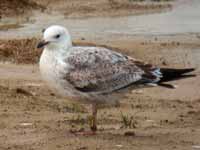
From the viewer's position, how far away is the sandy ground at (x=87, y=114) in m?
7.96

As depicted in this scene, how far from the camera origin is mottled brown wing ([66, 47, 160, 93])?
8.38 metres

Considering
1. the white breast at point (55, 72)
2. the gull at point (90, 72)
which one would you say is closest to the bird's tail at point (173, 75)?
the gull at point (90, 72)

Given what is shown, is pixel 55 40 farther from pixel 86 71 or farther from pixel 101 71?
pixel 101 71

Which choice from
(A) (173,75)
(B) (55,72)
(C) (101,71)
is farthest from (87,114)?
(B) (55,72)

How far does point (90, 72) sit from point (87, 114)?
1.52 metres

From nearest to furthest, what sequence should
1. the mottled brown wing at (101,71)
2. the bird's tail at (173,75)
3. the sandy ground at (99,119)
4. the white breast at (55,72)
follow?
1. the sandy ground at (99,119)
2. the white breast at (55,72)
3. the mottled brown wing at (101,71)
4. the bird's tail at (173,75)

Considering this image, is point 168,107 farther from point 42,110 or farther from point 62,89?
point 62,89

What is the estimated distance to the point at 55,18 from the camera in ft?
61.9

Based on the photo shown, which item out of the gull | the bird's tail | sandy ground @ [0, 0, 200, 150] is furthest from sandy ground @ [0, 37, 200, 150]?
the bird's tail

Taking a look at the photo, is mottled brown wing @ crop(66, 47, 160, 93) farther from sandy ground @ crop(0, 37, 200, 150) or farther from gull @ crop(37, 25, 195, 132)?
sandy ground @ crop(0, 37, 200, 150)

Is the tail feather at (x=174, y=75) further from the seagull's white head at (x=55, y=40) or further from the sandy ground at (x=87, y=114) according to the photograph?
the seagull's white head at (x=55, y=40)

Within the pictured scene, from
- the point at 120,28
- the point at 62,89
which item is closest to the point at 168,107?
the point at 62,89

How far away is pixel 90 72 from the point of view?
27.8 ft

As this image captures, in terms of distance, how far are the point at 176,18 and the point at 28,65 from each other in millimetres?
6275
